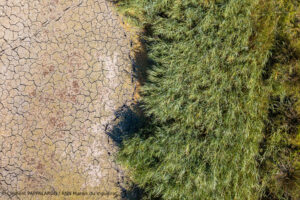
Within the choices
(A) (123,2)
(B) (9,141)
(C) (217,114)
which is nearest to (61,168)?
(B) (9,141)

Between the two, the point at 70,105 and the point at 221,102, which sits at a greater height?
the point at 70,105

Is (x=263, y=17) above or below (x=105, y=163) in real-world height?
above

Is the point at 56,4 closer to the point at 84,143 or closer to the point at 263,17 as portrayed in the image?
the point at 84,143

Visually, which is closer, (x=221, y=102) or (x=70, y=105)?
(x=221, y=102)

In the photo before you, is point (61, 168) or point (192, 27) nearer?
point (192, 27)

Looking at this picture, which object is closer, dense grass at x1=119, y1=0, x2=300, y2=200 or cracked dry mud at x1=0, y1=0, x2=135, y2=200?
dense grass at x1=119, y1=0, x2=300, y2=200
